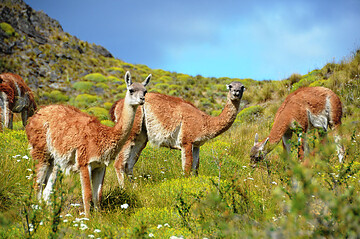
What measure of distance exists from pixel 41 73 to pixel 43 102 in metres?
6.41

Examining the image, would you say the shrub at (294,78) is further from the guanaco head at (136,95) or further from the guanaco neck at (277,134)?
the guanaco head at (136,95)

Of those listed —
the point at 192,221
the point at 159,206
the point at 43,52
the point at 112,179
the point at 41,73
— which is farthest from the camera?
the point at 43,52

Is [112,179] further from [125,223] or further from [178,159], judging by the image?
[125,223]

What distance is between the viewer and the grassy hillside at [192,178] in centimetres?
260

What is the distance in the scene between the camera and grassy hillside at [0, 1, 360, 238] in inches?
102

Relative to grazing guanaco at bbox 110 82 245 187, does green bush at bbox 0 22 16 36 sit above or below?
above

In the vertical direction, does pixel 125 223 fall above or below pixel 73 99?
below

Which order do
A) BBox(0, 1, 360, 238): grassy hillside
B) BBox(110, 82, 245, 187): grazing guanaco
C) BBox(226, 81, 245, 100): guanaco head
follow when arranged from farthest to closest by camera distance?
BBox(110, 82, 245, 187): grazing guanaco → BBox(226, 81, 245, 100): guanaco head → BBox(0, 1, 360, 238): grassy hillside

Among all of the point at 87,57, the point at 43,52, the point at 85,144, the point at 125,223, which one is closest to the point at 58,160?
the point at 85,144

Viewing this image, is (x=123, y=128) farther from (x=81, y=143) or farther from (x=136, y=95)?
(x=81, y=143)

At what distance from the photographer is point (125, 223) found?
421cm

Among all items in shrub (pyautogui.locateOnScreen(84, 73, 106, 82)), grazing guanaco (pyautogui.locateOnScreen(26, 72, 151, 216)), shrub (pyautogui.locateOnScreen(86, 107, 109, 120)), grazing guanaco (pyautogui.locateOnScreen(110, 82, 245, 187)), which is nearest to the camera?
grazing guanaco (pyautogui.locateOnScreen(26, 72, 151, 216))

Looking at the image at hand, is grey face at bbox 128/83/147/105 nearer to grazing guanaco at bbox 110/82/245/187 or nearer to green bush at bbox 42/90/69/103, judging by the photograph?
grazing guanaco at bbox 110/82/245/187

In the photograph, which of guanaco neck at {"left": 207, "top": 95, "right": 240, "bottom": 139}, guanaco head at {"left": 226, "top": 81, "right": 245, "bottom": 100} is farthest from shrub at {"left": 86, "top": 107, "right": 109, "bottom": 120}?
guanaco head at {"left": 226, "top": 81, "right": 245, "bottom": 100}
